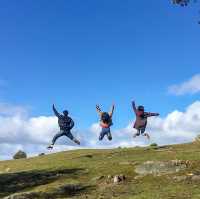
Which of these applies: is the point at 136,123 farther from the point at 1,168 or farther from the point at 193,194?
the point at 193,194

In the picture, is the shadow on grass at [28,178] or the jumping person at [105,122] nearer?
the shadow on grass at [28,178]

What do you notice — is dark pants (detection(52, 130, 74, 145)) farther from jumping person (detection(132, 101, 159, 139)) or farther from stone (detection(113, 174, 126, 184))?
stone (detection(113, 174, 126, 184))

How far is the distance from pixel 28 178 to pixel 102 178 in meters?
4.38

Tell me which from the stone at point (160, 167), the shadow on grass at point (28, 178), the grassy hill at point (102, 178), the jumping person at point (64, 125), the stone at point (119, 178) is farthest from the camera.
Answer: the jumping person at point (64, 125)

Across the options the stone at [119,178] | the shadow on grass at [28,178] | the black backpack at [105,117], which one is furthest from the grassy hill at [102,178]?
the black backpack at [105,117]

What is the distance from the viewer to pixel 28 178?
26203 mm

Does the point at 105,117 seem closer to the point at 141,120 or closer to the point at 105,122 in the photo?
the point at 105,122

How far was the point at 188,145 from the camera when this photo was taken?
32.4 m

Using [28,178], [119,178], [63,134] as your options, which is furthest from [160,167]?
[63,134]

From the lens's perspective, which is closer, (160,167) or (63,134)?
(160,167)

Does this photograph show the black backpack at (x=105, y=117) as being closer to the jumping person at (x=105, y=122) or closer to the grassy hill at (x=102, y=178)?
the jumping person at (x=105, y=122)

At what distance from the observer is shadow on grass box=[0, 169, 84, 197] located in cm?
2461

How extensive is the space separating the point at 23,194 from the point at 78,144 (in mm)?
13069

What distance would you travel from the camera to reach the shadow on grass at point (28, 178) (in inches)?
969
